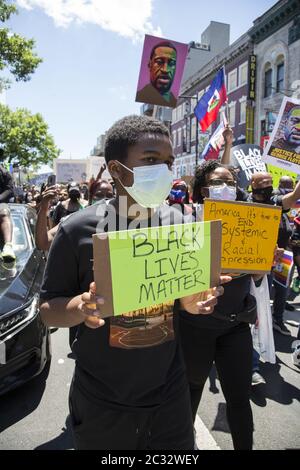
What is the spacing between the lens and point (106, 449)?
4.89 feet

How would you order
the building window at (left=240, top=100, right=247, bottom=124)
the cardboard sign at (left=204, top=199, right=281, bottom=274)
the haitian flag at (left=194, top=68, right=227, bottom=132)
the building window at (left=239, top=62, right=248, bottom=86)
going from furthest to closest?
the building window at (left=240, top=100, right=247, bottom=124) < the building window at (left=239, top=62, right=248, bottom=86) < the haitian flag at (left=194, top=68, right=227, bottom=132) < the cardboard sign at (left=204, top=199, right=281, bottom=274)

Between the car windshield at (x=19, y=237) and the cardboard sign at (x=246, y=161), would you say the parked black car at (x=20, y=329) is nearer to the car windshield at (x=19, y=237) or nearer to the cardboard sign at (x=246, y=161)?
the car windshield at (x=19, y=237)

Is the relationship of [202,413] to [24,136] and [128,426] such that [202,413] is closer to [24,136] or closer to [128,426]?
[128,426]

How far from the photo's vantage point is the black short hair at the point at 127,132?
151cm

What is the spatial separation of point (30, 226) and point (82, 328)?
3629mm

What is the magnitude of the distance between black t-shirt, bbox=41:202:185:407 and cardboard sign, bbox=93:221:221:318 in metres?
0.19

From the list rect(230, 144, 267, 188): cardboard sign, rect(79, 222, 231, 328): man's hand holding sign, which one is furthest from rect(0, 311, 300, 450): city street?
rect(230, 144, 267, 188): cardboard sign

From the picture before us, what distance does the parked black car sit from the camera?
9.49 ft

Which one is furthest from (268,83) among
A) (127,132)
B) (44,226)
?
(127,132)

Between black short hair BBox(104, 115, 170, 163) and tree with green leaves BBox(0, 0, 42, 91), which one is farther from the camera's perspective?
tree with green leaves BBox(0, 0, 42, 91)

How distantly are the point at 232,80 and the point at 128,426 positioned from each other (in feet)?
93.2

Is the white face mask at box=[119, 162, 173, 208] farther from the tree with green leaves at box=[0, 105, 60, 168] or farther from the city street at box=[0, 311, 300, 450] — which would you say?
the tree with green leaves at box=[0, 105, 60, 168]
